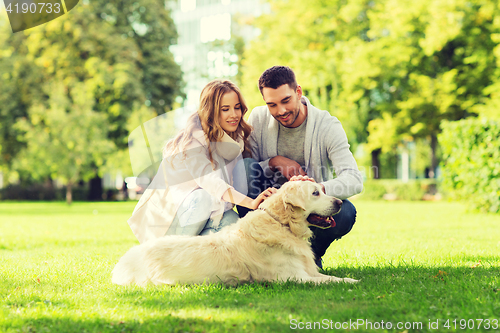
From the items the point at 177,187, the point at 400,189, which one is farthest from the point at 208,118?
the point at 400,189

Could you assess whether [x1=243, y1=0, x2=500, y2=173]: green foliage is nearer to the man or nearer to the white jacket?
the man

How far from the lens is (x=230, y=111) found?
498 cm

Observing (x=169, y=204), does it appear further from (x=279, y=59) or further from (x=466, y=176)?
(x=279, y=59)

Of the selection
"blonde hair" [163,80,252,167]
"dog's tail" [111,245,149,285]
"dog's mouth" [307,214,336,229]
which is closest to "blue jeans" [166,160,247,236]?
"blonde hair" [163,80,252,167]

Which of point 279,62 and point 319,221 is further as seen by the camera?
point 279,62

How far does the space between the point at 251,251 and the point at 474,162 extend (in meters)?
10.6

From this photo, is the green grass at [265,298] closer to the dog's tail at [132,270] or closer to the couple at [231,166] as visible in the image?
the dog's tail at [132,270]

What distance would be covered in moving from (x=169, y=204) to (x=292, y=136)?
5.71ft

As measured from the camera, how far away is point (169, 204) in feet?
15.8

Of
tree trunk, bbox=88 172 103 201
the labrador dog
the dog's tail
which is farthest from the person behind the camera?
tree trunk, bbox=88 172 103 201

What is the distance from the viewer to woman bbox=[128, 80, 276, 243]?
473 cm

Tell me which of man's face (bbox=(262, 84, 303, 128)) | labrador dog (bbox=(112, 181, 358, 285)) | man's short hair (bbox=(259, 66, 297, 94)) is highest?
man's short hair (bbox=(259, 66, 297, 94))

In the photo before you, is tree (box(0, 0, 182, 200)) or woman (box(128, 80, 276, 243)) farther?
tree (box(0, 0, 182, 200))

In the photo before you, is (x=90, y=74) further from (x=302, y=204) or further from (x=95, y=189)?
(x=302, y=204)
